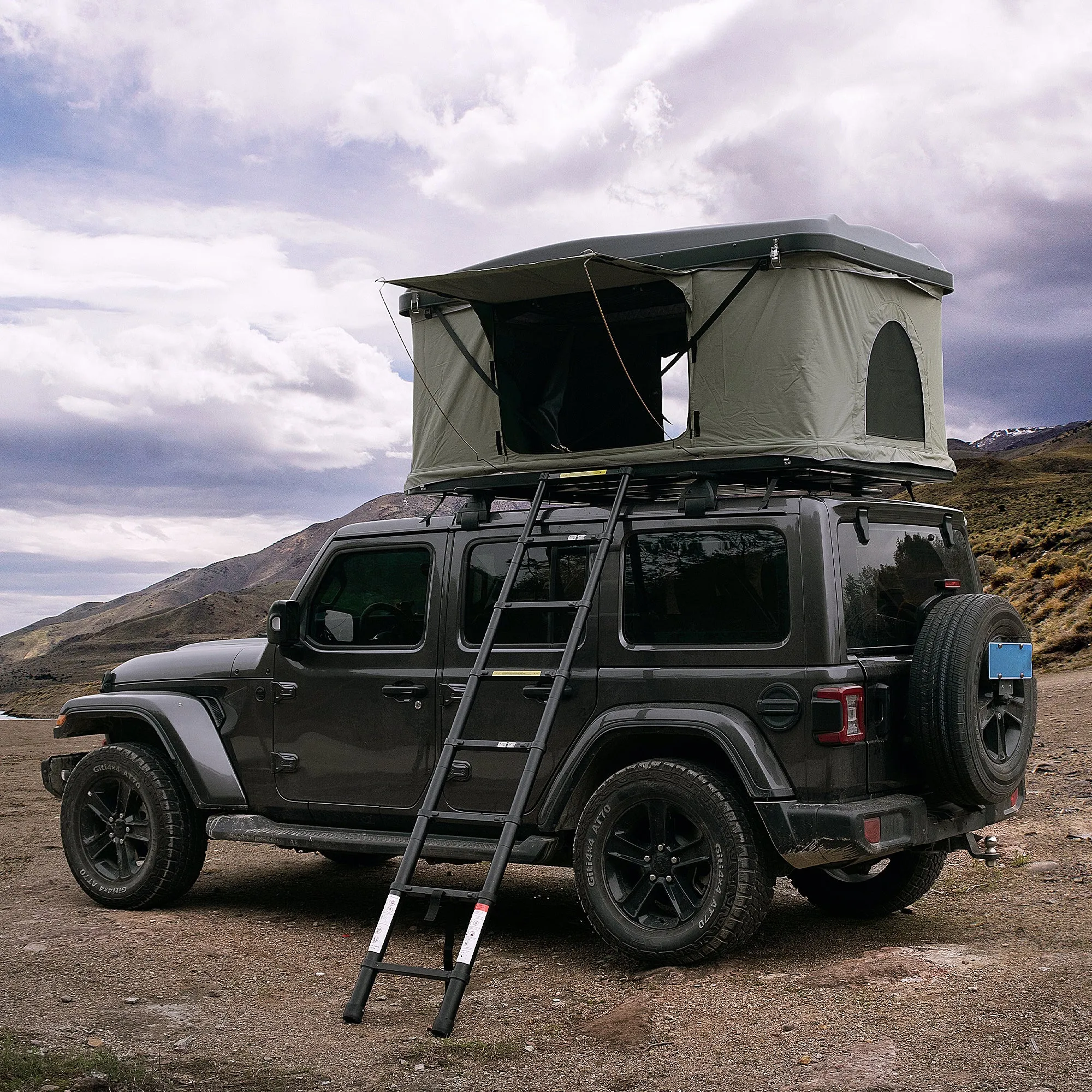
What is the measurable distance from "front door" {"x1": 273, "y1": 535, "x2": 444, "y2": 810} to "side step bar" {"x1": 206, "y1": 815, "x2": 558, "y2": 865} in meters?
0.16

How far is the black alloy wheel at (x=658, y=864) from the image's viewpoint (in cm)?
588

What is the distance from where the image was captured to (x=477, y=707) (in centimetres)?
662

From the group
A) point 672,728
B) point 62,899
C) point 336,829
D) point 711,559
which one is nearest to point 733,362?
point 711,559

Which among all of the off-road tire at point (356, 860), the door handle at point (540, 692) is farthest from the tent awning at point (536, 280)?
the off-road tire at point (356, 860)

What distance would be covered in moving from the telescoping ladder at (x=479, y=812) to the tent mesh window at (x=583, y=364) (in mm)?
972

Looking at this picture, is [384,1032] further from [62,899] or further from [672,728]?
[62,899]

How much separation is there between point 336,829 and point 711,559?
8.28ft

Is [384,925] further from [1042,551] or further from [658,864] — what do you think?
[1042,551]

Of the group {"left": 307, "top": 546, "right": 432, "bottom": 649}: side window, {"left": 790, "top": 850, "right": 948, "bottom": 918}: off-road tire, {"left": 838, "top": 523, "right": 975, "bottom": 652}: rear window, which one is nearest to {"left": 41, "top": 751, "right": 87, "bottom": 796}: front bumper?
{"left": 307, "top": 546, "right": 432, "bottom": 649}: side window

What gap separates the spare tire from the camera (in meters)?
5.91

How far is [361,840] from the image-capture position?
6871 millimetres

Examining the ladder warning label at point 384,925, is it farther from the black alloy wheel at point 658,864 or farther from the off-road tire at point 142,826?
the off-road tire at point 142,826

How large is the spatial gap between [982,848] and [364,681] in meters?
3.21

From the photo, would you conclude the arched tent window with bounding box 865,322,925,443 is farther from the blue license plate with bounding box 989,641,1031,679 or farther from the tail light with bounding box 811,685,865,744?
the tail light with bounding box 811,685,865,744
